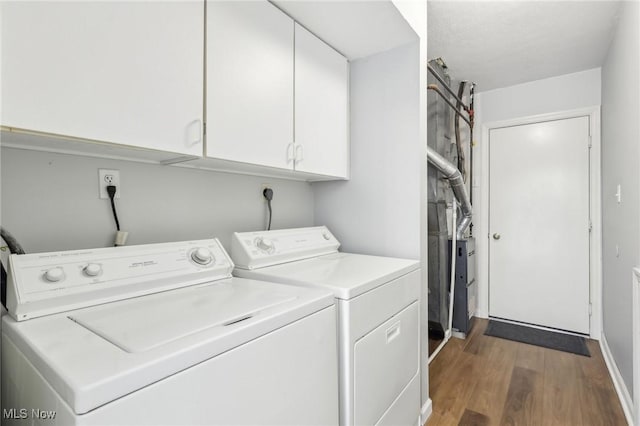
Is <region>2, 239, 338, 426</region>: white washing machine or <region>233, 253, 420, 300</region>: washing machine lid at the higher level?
<region>233, 253, 420, 300</region>: washing machine lid

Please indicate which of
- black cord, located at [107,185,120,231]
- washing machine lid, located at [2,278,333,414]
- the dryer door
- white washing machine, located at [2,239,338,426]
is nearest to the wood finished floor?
the dryer door

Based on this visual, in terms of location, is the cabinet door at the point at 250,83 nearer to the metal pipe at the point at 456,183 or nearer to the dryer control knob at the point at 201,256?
the dryer control knob at the point at 201,256

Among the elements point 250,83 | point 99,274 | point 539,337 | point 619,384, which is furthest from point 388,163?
point 539,337

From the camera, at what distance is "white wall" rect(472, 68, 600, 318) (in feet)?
9.67

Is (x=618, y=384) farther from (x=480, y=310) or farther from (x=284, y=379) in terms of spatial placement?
(x=284, y=379)

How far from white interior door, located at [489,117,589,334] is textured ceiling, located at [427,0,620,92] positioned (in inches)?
23.6

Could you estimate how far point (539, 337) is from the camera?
Answer: 2.91m

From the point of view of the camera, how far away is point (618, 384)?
2.05 m

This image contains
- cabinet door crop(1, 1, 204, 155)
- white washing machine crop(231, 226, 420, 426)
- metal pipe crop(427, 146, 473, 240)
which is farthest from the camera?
metal pipe crop(427, 146, 473, 240)

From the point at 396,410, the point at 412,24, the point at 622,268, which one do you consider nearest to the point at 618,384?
the point at 622,268

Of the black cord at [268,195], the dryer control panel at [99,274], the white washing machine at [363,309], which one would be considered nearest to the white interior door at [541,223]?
the white washing machine at [363,309]

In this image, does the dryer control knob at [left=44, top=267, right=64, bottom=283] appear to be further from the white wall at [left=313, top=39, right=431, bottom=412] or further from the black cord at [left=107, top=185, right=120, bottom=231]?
the white wall at [left=313, top=39, right=431, bottom=412]

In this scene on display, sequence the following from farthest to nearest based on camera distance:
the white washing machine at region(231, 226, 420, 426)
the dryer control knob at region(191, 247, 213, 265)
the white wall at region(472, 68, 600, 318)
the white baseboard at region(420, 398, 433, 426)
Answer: the white wall at region(472, 68, 600, 318) → the white baseboard at region(420, 398, 433, 426) → the dryer control knob at region(191, 247, 213, 265) → the white washing machine at region(231, 226, 420, 426)

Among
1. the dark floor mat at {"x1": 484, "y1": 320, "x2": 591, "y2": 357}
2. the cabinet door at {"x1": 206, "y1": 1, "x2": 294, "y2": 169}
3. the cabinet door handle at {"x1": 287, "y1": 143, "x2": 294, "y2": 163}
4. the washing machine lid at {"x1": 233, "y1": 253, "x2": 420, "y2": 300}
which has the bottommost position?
the dark floor mat at {"x1": 484, "y1": 320, "x2": 591, "y2": 357}
